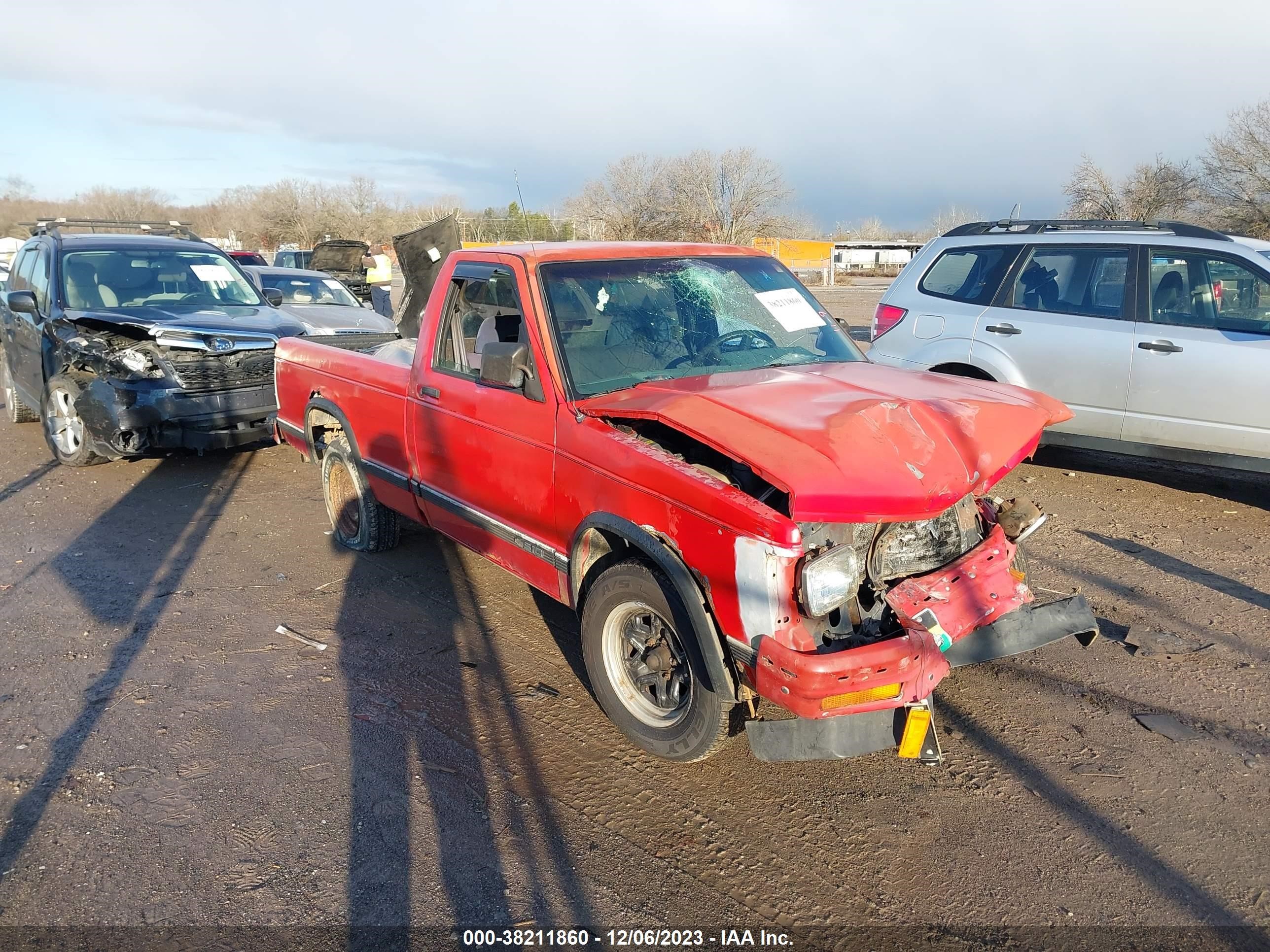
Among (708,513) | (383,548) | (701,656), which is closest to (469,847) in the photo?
(701,656)

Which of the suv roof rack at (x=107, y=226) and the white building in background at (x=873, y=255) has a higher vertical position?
the white building in background at (x=873, y=255)

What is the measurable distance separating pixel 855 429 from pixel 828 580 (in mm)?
570

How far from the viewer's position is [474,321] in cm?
445

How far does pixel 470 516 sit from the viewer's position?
14.2 ft

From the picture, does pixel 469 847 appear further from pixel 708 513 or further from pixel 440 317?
pixel 440 317

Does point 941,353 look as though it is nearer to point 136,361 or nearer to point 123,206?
point 136,361

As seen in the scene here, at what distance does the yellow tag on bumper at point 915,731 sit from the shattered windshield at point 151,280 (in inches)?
308

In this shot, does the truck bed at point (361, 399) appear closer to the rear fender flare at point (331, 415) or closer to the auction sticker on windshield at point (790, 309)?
the rear fender flare at point (331, 415)

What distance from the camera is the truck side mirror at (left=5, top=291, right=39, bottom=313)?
7.54 meters

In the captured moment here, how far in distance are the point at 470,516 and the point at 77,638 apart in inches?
88.0

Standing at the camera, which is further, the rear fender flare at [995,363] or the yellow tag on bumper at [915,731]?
the rear fender flare at [995,363]

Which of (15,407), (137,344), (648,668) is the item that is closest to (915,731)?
(648,668)

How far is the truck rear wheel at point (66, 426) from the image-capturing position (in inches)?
293

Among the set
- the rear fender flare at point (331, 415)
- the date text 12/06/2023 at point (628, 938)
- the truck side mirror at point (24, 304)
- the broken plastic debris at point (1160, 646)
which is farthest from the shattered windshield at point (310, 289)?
the date text 12/06/2023 at point (628, 938)
